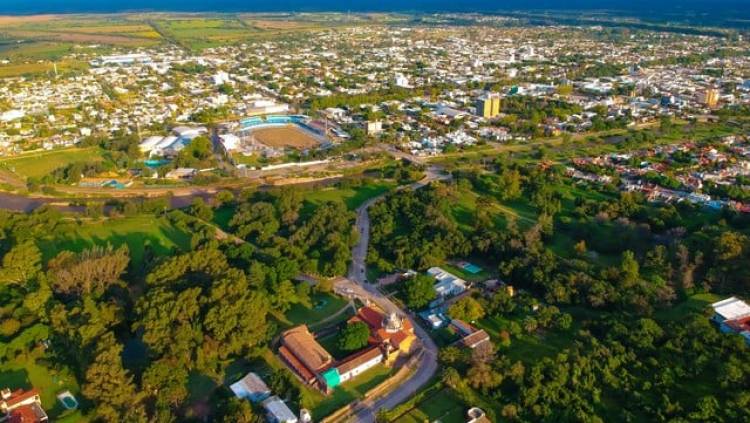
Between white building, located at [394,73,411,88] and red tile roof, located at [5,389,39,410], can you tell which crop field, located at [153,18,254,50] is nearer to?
white building, located at [394,73,411,88]

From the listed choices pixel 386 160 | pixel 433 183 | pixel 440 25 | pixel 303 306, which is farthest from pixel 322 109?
pixel 440 25

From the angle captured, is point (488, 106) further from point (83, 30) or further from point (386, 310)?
point (83, 30)

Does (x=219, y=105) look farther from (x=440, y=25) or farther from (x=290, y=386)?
(x=440, y=25)

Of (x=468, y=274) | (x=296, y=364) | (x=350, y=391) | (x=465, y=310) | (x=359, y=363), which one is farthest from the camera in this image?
(x=468, y=274)

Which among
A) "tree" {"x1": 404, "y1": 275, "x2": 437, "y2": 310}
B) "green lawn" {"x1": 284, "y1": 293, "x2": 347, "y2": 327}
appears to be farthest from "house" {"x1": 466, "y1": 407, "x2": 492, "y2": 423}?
"green lawn" {"x1": 284, "y1": 293, "x2": 347, "y2": 327}

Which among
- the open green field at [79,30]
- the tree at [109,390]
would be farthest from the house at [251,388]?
the open green field at [79,30]

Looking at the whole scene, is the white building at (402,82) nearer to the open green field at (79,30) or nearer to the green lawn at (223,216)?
the green lawn at (223,216)

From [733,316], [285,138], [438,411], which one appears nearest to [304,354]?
[438,411]
